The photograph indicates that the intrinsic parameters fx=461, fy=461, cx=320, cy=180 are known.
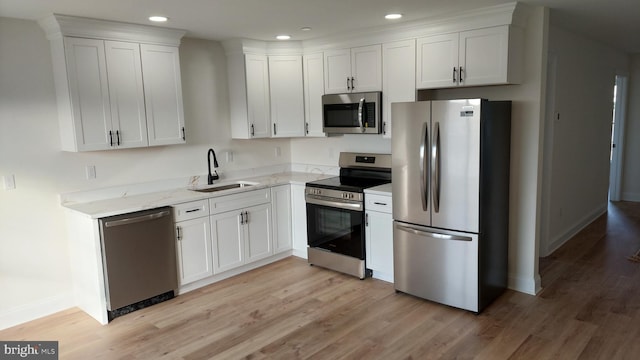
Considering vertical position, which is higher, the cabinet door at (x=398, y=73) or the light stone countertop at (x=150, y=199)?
the cabinet door at (x=398, y=73)

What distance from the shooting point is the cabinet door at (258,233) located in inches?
183

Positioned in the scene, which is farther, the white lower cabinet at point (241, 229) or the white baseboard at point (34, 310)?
the white lower cabinet at point (241, 229)

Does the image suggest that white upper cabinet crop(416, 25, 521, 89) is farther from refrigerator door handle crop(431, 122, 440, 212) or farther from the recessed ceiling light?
the recessed ceiling light

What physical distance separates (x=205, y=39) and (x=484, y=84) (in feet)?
9.16

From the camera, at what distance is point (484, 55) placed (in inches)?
147

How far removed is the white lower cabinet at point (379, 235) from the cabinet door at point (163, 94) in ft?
6.30

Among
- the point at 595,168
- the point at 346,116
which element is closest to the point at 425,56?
the point at 346,116

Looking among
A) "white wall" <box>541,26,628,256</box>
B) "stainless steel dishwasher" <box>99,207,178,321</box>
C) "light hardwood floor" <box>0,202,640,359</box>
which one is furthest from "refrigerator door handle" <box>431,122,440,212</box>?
"stainless steel dishwasher" <box>99,207,178,321</box>

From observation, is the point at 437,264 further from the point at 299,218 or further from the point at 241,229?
the point at 241,229

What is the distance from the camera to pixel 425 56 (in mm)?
4117

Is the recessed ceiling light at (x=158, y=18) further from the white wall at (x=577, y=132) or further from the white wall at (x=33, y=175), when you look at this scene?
the white wall at (x=577, y=132)

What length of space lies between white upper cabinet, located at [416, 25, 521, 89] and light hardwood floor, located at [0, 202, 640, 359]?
1.88 metres

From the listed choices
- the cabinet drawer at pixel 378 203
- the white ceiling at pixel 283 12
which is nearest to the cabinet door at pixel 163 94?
the white ceiling at pixel 283 12

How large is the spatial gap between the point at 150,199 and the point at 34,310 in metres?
1.26
